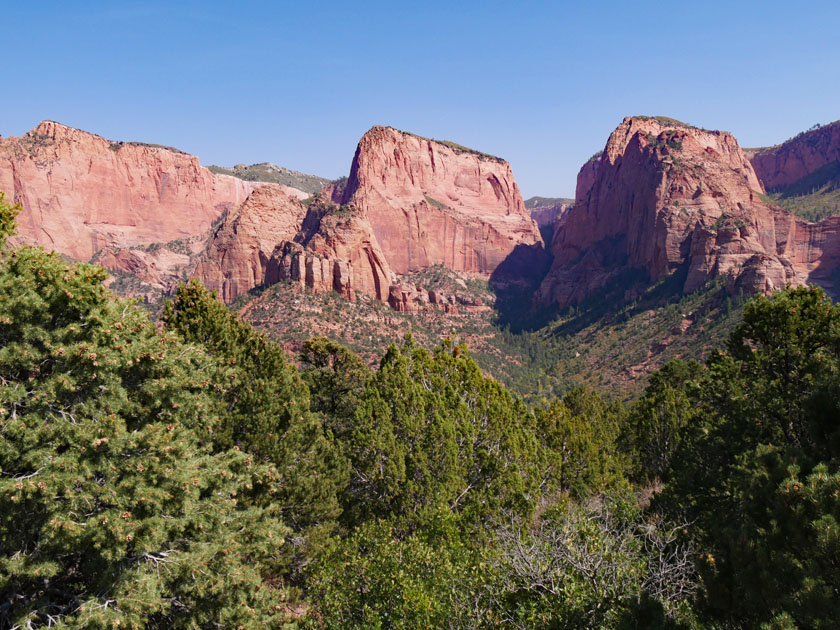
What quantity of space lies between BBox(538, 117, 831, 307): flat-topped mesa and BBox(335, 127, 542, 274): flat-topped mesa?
90.5 feet

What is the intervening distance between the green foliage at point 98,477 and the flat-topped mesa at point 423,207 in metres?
153

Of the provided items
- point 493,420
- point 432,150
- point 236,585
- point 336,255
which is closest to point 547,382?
point 336,255

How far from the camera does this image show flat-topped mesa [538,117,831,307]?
112688 mm

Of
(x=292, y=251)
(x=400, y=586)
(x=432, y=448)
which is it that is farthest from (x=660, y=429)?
(x=292, y=251)

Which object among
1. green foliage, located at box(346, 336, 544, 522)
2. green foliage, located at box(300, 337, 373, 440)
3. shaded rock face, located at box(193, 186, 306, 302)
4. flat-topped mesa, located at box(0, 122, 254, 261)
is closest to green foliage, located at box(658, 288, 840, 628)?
green foliage, located at box(346, 336, 544, 522)

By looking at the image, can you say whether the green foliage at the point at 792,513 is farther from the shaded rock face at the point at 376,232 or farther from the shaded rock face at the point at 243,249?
the shaded rock face at the point at 243,249

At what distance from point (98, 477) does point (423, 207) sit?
172m

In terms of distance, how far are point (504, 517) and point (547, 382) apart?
94614 millimetres

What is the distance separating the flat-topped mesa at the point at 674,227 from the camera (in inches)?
4437

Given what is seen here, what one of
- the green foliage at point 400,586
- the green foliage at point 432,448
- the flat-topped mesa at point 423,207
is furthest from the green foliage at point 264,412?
the flat-topped mesa at point 423,207

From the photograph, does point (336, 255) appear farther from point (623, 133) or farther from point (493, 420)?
point (623, 133)

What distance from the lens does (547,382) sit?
349 ft

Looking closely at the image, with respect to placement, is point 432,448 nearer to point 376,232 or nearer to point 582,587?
point 582,587

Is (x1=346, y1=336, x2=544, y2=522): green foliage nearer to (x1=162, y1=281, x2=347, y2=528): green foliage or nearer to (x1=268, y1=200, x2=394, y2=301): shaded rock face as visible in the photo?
(x1=162, y1=281, x2=347, y2=528): green foliage
